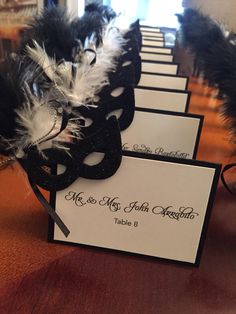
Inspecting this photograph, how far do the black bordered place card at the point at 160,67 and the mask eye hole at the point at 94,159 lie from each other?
71 centimetres

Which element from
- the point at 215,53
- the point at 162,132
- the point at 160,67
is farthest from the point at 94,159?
the point at 160,67

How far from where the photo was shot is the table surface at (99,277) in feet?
1.35

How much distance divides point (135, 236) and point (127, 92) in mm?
258

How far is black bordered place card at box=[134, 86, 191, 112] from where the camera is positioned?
31.7 inches

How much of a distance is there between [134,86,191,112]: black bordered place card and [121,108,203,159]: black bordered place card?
0.15 m

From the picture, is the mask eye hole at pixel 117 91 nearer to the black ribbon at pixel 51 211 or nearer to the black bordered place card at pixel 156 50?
the black ribbon at pixel 51 211

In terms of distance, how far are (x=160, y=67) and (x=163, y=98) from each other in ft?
1.14

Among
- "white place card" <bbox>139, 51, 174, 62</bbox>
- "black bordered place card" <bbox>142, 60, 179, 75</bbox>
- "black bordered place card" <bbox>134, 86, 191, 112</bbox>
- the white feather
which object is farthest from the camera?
"white place card" <bbox>139, 51, 174, 62</bbox>

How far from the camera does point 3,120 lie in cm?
41

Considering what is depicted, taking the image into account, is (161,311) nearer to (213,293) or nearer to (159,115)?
(213,293)

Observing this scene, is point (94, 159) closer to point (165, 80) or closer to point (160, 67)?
point (165, 80)

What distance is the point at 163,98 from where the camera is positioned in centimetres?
81

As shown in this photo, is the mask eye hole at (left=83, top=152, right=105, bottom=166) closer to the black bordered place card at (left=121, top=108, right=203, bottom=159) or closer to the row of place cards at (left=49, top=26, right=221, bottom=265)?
the row of place cards at (left=49, top=26, right=221, bottom=265)

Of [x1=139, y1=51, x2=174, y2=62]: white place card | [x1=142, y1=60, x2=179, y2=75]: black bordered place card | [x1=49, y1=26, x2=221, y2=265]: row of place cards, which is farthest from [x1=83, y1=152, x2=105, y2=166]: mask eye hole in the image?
[x1=139, y1=51, x2=174, y2=62]: white place card
